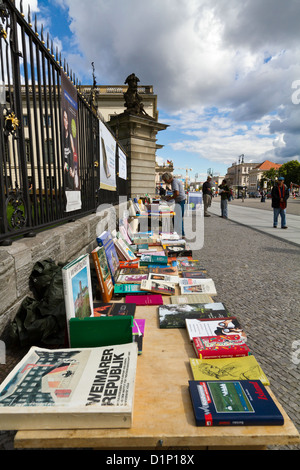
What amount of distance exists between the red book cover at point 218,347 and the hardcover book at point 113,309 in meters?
0.66

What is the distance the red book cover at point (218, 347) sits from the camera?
1.52 m

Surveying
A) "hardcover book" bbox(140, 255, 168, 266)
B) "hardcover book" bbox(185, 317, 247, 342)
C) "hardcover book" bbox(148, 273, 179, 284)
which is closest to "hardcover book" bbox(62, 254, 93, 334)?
"hardcover book" bbox(185, 317, 247, 342)

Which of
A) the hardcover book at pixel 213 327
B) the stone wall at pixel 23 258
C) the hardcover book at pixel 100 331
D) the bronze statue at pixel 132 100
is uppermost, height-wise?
the bronze statue at pixel 132 100

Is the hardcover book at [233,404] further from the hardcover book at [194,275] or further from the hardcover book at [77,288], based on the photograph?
the hardcover book at [194,275]

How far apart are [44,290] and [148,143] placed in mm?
12945

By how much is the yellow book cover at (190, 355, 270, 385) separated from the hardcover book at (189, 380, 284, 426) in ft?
0.24

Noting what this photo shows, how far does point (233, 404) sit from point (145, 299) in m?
1.37

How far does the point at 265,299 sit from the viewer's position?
404 cm

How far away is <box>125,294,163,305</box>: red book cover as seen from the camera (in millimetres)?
2343

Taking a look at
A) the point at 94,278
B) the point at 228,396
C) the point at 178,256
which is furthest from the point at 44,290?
the point at 178,256

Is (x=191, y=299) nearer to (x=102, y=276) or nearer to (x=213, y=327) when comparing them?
(x=213, y=327)

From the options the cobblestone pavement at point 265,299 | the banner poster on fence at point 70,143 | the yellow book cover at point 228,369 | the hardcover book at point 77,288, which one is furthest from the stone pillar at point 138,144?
the yellow book cover at point 228,369

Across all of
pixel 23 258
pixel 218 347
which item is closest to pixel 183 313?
pixel 218 347
